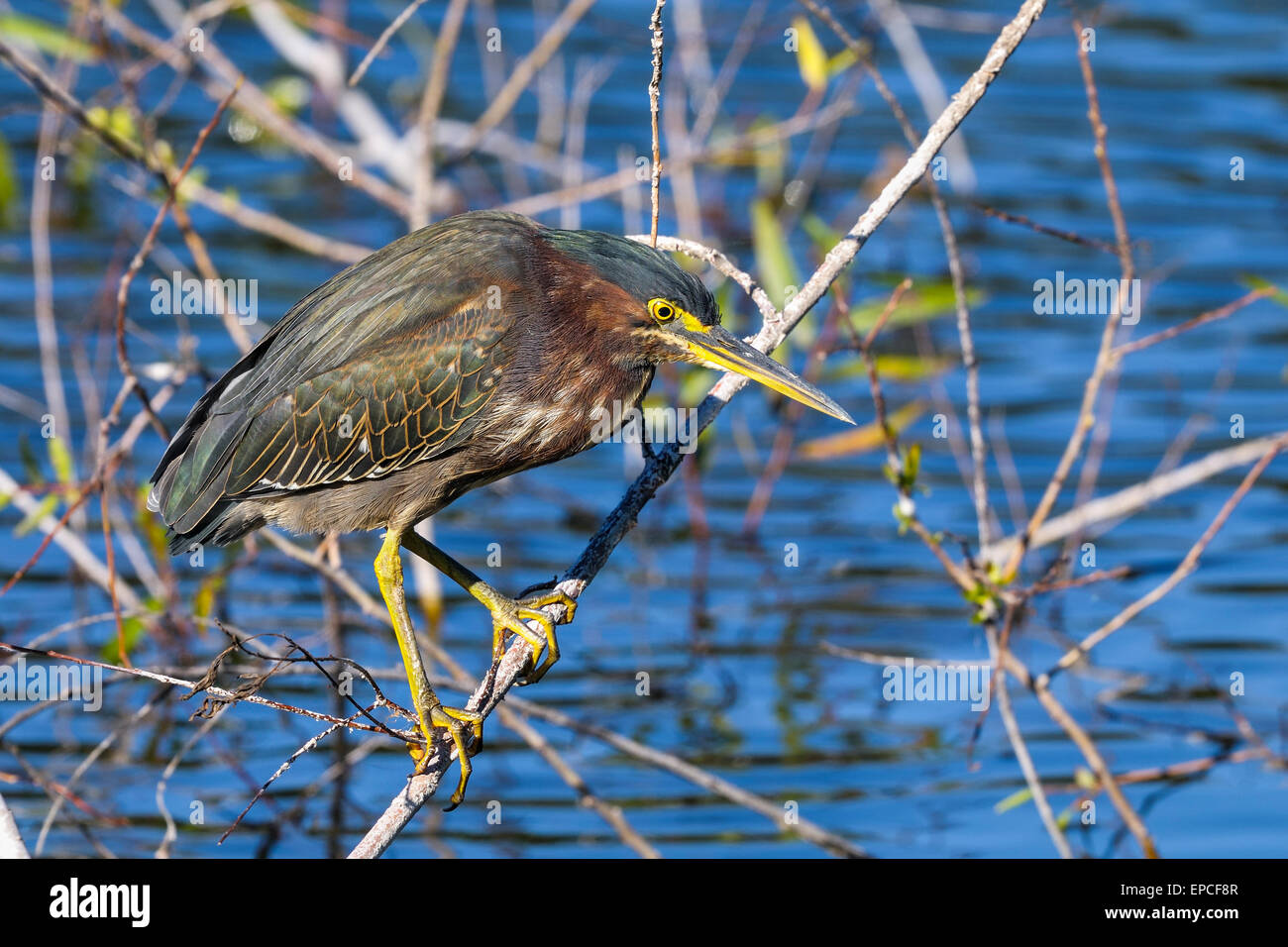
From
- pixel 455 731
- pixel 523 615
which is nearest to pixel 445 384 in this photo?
pixel 523 615

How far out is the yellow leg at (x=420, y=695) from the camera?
4.94 m

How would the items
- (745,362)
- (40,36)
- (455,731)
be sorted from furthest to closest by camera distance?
(40,36)
(455,731)
(745,362)

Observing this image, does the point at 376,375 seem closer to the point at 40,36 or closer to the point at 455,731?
the point at 455,731

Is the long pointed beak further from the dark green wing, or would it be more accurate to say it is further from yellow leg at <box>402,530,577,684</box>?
yellow leg at <box>402,530,577,684</box>

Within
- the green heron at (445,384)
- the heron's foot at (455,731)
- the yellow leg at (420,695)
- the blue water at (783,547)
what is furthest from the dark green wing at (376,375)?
the blue water at (783,547)

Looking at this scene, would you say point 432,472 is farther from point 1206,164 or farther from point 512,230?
point 1206,164

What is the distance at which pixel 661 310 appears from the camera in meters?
4.91

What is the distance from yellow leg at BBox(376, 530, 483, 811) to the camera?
4.94 metres

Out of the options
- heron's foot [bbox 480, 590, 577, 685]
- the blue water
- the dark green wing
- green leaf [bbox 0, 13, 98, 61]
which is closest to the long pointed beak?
the dark green wing

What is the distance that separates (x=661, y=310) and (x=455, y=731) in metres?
1.41

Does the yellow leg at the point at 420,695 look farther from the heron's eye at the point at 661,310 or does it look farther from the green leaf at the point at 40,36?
the green leaf at the point at 40,36

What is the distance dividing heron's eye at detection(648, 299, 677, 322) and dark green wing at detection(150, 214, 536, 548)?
41 centimetres

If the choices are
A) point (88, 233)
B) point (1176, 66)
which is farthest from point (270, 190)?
point (1176, 66)

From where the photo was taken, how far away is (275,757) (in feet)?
24.5
